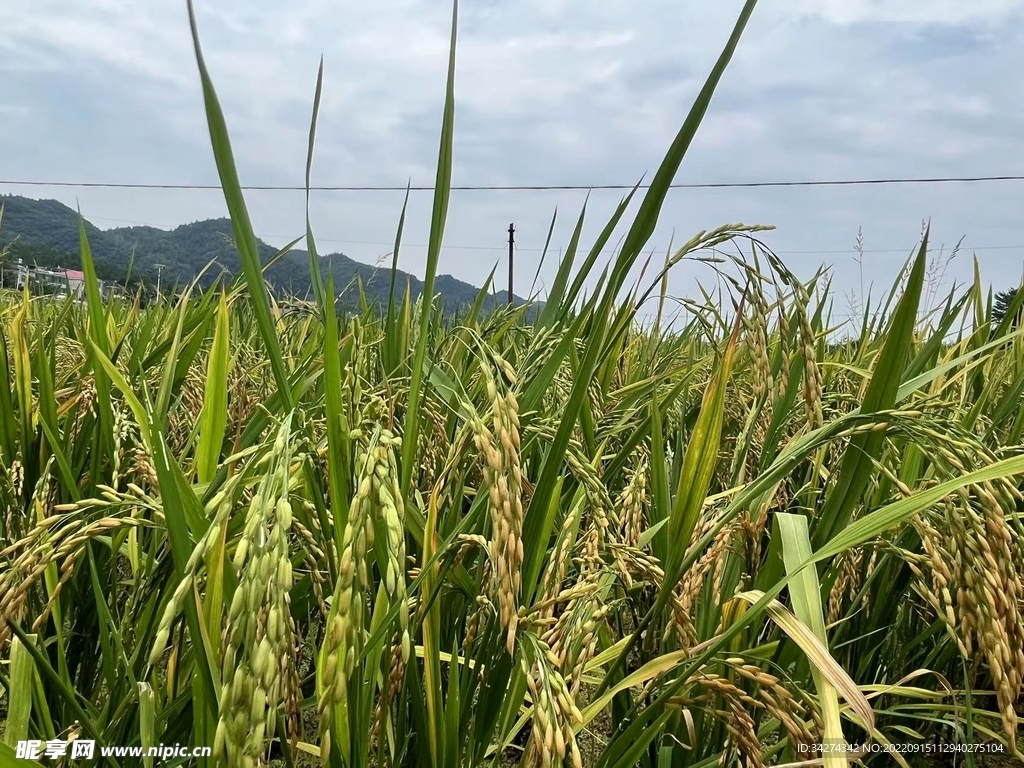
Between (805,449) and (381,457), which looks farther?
(805,449)

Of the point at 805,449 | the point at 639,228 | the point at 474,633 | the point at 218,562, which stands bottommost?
the point at 474,633

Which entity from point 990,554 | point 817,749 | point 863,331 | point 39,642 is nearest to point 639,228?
point 990,554

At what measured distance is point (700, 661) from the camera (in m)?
0.73

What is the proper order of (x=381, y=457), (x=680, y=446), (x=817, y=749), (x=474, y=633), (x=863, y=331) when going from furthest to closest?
(x=863, y=331), (x=680, y=446), (x=474, y=633), (x=817, y=749), (x=381, y=457)

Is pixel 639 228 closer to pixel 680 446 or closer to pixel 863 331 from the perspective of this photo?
pixel 680 446

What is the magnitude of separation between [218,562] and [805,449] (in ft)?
2.18

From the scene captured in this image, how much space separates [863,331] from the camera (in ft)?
8.04

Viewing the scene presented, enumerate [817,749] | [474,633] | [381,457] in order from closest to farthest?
[381,457]
[817,749]
[474,633]

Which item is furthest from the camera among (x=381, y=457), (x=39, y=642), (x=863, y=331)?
(x=863, y=331)

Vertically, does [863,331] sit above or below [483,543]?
above

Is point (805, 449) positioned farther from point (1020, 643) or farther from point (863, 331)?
point (863, 331)

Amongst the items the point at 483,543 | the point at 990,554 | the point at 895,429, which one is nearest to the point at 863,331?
the point at 895,429

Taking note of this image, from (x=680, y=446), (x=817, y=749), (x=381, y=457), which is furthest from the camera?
(x=680, y=446)

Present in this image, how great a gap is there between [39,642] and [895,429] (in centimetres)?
124
